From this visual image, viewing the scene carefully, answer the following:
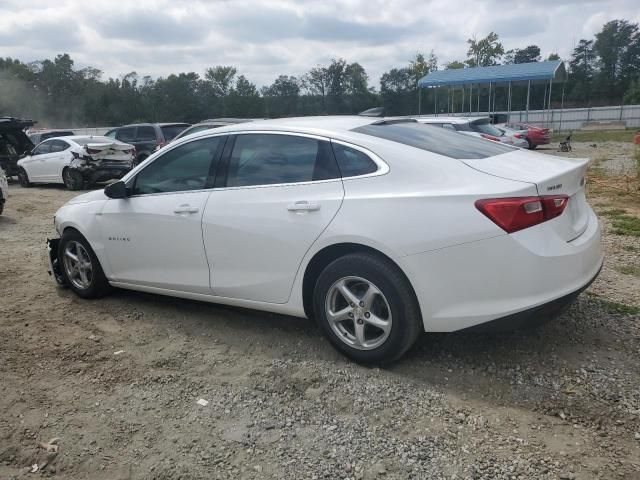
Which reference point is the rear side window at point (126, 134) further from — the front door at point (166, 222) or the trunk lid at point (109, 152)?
the front door at point (166, 222)

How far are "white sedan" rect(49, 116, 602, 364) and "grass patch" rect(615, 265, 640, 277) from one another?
185 centimetres

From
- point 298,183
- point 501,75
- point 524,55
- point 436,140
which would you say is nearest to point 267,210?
point 298,183

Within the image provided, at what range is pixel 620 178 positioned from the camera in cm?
1230

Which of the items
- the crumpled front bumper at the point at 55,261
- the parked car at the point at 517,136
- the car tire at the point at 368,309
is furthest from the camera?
the parked car at the point at 517,136

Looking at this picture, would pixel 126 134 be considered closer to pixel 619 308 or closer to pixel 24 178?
pixel 24 178

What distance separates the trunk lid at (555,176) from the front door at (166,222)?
2.05 meters

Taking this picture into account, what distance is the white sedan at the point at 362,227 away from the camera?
10.1ft

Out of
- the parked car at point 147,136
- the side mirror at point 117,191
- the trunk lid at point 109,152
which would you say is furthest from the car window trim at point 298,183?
the parked car at point 147,136

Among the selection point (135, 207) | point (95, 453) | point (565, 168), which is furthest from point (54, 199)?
point (565, 168)

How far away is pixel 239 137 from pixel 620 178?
11.0m

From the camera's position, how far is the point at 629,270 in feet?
17.6

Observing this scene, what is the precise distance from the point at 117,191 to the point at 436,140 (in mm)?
2705

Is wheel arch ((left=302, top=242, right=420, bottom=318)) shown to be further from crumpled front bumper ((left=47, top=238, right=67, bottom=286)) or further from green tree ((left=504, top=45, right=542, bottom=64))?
green tree ((left=504, top=45, right=542, bottom=64))

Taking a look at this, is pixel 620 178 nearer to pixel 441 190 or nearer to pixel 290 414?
pixel 441 190
